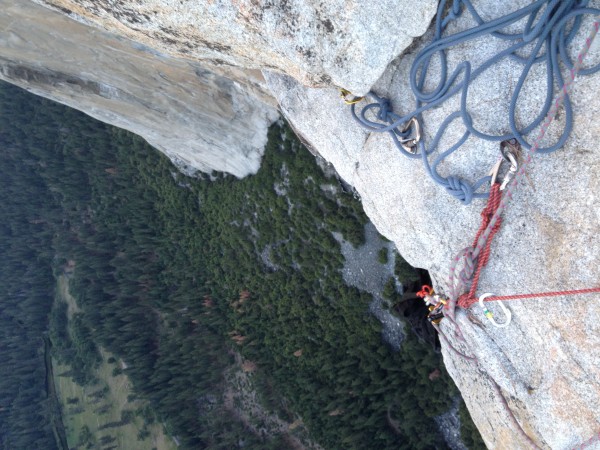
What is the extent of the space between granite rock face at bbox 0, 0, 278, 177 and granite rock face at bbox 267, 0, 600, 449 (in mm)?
3632

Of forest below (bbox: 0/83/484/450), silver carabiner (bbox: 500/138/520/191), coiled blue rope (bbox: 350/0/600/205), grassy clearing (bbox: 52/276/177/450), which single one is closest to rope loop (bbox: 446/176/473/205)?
coiled blue rope (bbox: 350/0/600/205)

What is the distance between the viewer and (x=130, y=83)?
9344 millimetres

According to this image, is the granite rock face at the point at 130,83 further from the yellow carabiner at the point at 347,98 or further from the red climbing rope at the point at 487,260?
the red climbing rope at the point at 487,260

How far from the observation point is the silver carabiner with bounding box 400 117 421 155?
Result: 4199 millimetres

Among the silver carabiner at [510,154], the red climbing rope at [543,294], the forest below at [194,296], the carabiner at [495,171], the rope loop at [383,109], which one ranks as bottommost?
the forest below at [194,296]

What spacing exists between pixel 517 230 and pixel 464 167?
2.42 ft

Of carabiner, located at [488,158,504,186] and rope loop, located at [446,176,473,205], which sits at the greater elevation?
carabiner, located at [488,158,504,186]

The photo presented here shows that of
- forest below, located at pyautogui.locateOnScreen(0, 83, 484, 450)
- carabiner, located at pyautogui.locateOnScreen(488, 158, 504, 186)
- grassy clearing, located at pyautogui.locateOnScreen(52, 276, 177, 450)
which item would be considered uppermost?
carabiner, located at pyautogui.locateOnScreen(488, 158, 504, 186)

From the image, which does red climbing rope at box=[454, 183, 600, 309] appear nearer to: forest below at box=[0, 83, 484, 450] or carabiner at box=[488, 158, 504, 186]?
carabiner at box=[488, 158, 504, 186]

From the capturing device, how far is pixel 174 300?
20.5 metres

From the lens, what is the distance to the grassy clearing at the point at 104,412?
88.7ft

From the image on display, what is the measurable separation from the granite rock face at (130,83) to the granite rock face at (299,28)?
11.9 ft

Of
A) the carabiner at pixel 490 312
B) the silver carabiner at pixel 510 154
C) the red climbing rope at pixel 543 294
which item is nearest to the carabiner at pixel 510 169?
the silver carabiner at pixel 510 154

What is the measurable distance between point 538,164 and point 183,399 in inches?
822
